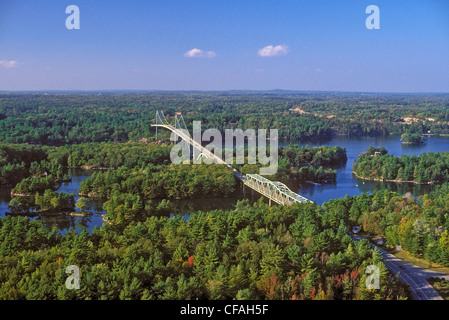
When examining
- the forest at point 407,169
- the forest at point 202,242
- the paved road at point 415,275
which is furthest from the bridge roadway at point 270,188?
the forest at point 407,169

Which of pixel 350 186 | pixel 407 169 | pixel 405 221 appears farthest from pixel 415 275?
pixel 407 169

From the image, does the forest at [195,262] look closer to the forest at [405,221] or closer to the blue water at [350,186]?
the forest at [405,221]

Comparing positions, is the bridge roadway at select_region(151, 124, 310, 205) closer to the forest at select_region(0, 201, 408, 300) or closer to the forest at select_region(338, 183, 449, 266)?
the forest at select_region(338, 183, 449, 266)

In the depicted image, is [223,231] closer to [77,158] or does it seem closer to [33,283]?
[33,283]

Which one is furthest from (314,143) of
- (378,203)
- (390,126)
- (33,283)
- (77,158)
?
(33,283)

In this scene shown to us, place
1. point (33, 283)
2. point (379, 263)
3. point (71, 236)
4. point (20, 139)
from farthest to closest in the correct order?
1. point (20, 139)
2. point (71, 236)
3. point (379, 263)
4. point (33, 283)

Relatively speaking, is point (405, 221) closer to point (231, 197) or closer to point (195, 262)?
point (195, 262)
